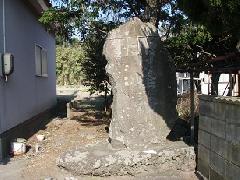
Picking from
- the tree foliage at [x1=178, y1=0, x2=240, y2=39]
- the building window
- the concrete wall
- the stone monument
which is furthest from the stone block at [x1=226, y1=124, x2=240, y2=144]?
the building window

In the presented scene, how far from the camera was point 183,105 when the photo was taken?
15.6 metres

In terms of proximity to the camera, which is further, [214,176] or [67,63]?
[67,63]

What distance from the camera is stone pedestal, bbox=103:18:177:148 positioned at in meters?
8.98

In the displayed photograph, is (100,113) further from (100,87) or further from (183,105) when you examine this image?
(183,105)

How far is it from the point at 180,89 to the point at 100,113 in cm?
481

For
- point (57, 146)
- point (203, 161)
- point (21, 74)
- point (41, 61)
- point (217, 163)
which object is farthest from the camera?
point (41, 61)

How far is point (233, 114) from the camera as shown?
6121mm

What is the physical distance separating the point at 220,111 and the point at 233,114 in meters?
0.55

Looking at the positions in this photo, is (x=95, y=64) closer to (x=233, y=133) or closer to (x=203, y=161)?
(x=203, y=161)

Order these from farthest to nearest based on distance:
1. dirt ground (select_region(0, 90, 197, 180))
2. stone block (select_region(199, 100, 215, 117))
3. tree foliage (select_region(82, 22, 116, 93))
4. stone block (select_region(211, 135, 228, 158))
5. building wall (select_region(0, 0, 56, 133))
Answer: tree foliage (select_region(82, 22, 116, 93)), building wall (select_region(0, 0, 56, 133)), dirt ground (select_region(0, 90, 197, 180)), stone block (select_region(199, 100, 215, 117)), stone block (select_region(211, 135, 228, 158))

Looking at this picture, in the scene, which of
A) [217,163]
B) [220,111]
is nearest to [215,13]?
[220,111]

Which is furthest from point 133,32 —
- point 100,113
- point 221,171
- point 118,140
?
point 100,113

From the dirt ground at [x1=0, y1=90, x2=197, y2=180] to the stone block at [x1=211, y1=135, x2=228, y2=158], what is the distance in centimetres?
127

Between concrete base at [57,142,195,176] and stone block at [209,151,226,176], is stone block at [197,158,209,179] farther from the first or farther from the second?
concrete base at [57,142,195,176]
